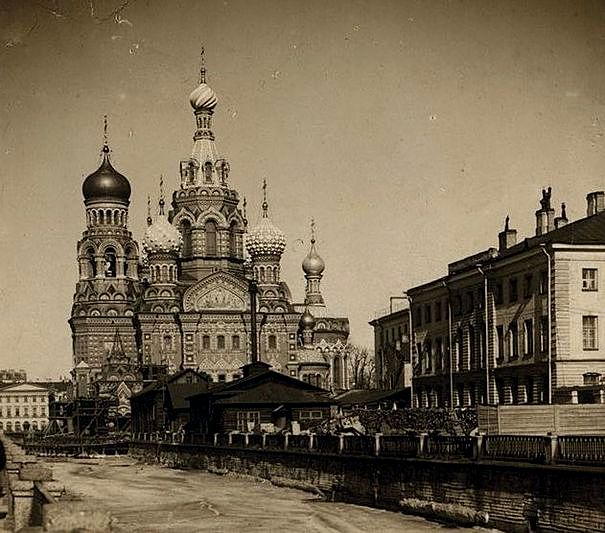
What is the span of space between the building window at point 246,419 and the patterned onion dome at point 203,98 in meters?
65.1

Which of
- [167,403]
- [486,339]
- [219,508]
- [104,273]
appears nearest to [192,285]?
[104,273]

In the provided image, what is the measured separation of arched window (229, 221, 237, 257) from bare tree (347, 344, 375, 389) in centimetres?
1935

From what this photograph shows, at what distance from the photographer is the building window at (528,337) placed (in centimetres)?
4450

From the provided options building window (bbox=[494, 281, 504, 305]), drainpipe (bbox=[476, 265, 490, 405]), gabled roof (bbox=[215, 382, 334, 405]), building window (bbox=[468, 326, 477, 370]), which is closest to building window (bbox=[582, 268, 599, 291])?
building window (bbox=[494, 281, 504, 305])

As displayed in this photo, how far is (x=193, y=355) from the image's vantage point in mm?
106250

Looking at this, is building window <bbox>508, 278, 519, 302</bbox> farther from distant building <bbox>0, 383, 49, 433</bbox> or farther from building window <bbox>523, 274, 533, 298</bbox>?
distant building <bbox>0, 383, 49, 433</bbox>

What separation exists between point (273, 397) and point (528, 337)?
11940 mm

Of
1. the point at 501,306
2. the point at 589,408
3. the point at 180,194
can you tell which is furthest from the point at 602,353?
the point at 180,194

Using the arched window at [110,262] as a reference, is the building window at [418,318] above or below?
below

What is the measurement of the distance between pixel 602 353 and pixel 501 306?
570 centimetres

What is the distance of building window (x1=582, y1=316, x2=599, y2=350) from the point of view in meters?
42.7

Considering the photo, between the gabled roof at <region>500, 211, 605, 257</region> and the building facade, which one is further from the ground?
the gabled roof at <region>500, 211, 605, 257</region>

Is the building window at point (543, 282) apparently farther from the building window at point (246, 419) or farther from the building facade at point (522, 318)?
the building window at point (246, 419)

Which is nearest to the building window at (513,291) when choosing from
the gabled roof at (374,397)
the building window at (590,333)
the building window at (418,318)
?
the building window at (590,333)
